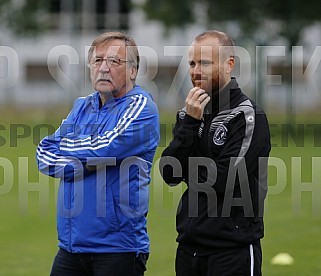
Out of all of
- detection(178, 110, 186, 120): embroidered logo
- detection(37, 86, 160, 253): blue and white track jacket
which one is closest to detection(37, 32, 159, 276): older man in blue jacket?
detection(37, 86, 160, 253): blue and white track jacket

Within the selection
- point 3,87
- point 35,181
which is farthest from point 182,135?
point 3,87

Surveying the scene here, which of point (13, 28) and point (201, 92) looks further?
point (13, 28)

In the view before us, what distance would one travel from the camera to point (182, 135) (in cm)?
473

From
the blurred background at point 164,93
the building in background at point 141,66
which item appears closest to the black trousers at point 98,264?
the blurred background at point 164,93

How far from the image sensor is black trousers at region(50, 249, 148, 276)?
188 inches

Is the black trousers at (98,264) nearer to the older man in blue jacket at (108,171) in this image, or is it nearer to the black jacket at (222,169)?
the older man in blue jacket at (108,171)

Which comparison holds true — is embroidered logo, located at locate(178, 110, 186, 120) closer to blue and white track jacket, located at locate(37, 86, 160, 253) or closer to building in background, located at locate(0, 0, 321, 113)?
blue and white track jacket, located at locate(37, 86, 160, 253)

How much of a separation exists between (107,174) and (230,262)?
0.88m

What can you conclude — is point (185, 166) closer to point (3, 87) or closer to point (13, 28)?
point (3, 87)

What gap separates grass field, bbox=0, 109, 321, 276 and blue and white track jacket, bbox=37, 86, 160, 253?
347 cm

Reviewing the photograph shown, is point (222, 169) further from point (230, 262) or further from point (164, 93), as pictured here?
point (164, 93)

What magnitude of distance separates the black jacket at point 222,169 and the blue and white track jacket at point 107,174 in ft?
0.63

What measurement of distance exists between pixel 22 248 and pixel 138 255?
16.8 feet

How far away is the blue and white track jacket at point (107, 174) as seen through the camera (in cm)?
478
